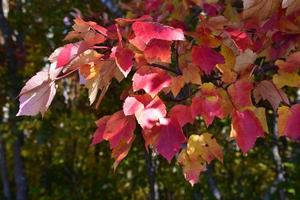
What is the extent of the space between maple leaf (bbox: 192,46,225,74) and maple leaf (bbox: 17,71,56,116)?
399mm

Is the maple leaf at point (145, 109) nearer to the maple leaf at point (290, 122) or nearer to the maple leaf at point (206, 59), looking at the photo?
the maple leaf at point (206, 59)

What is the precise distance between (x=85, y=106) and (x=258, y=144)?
1.81m

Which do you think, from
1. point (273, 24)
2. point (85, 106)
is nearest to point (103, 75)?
→ point (273, 24)

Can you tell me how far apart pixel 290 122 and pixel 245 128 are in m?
0.12

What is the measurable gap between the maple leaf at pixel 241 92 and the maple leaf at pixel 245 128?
0.11ft

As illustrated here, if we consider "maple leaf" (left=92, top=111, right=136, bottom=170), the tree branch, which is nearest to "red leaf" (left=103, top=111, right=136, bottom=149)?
"maple leaf" (left=92, top=111, right=136, bottom=170)

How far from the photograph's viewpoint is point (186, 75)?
1319 millimetres

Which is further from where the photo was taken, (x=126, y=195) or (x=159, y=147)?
(x=126, y=195)

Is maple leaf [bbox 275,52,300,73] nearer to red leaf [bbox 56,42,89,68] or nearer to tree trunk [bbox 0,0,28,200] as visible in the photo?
red leaf [bbox 56,42,89,68]

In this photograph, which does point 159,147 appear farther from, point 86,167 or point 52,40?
point 86,167

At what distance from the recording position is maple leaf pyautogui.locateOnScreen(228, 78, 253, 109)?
4.24 ft

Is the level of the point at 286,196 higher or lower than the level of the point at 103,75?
lower

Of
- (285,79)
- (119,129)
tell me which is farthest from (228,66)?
(119,129)

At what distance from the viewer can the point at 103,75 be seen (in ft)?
4.17
